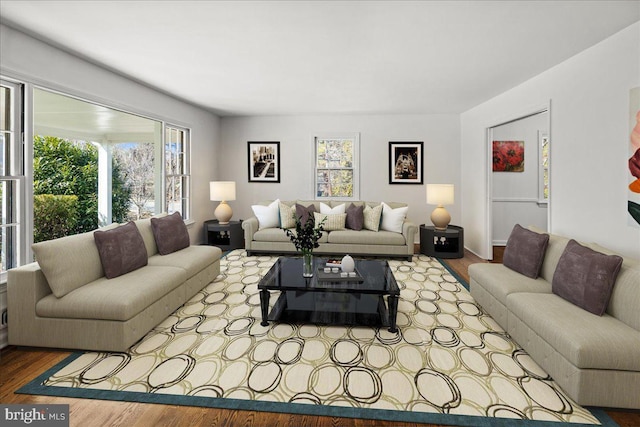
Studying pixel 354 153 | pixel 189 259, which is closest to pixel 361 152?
pixel 354 153

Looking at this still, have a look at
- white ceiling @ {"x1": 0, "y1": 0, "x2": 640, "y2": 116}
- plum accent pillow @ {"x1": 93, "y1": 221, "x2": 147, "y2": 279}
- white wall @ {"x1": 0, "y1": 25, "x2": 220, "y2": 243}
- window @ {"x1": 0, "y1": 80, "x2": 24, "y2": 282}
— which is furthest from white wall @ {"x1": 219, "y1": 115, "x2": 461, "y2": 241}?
window @ {"x1": 0, "y1": 80, "x2": 24, "y2": 282}

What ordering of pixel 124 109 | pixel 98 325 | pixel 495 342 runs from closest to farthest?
pixel 98 325
pixel 495 342
pixel 124 109

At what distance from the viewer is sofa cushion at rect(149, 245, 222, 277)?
3.23m

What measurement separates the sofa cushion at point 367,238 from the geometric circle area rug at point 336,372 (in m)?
1.92

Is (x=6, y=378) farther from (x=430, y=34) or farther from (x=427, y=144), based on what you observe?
(x=427, y=144)

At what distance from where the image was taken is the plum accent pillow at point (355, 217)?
5234 millimetres

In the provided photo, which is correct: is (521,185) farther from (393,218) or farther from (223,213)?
(223,213)

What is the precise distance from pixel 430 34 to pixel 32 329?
154 inches

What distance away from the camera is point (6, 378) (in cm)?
201

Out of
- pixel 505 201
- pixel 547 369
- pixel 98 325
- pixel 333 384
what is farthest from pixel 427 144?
pixel 98 325

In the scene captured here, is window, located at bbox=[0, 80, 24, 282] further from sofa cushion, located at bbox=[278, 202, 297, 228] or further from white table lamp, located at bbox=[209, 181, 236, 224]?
sofa cushion, located at bbox=[278, 202, 297, 228]

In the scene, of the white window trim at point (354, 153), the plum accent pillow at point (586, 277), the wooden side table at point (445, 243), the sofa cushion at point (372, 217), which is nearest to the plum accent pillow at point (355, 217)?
the sofa cushion at point (372, 217)

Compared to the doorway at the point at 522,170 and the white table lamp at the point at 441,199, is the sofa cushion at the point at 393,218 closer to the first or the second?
the white table lamp at the point at 441,199

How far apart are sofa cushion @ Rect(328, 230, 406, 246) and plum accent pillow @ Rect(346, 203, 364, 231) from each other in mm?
206
